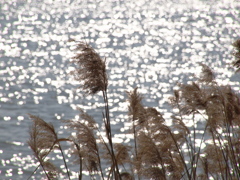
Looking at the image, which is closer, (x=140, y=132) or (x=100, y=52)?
(x=140, y=132)

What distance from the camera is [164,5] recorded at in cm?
7569

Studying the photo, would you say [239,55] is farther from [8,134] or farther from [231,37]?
[231,37]

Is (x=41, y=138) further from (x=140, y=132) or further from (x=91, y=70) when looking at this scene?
(x=140, y=132)

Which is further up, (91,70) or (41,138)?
(91,70)

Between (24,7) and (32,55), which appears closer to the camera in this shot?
(32,55)

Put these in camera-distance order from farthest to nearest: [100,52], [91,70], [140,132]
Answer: [100,52]
[140,132]
[91,70]

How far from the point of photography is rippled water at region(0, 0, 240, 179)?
18.2 metres

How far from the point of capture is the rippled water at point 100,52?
18188 millimetres

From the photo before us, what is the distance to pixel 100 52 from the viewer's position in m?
35.4

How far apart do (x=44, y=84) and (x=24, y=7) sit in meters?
48.9

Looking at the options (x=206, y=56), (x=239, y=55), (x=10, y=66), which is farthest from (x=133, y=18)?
(x=239, y=55)

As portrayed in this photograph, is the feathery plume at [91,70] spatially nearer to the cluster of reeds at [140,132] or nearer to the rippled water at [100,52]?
the cluster of reeds at [140,132]

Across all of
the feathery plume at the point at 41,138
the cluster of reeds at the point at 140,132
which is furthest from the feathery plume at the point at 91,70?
the feathery plume at the point at 41,138

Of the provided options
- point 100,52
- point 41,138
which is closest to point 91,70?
point 41,138
